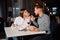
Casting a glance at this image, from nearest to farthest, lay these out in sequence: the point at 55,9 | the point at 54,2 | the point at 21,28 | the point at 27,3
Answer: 1. the point at 21,28
2. the point at 55,9
3. the point at 54,2
4. the point at 27,3

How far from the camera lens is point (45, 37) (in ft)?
7.50

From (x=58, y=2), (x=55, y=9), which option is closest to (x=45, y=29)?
(x=55, y=9)

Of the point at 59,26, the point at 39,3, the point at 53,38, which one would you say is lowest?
the point at 53,38

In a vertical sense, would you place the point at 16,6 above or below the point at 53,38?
above

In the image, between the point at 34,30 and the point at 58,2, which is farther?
the point at 58,2

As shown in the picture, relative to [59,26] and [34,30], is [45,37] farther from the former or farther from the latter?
[34,30]

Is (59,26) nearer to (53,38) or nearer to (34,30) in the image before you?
(53,38)

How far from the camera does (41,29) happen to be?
256 centimetres

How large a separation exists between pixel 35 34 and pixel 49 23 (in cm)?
32

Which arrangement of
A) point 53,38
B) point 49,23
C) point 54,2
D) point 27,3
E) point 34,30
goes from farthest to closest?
1. point 27,3
2. point 54,2
3. point 34,30
4. point 49,23
5. point 53,38

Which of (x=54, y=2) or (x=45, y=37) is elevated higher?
(x=54, y=2)

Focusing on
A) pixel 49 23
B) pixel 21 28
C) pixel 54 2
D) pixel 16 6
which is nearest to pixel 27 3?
pixel 16 6

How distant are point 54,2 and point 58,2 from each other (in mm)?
184

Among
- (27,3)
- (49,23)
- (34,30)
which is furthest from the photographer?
(27,3)
